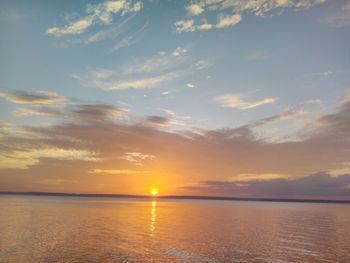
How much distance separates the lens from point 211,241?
5381 centimetres

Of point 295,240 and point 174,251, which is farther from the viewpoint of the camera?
point 295,240

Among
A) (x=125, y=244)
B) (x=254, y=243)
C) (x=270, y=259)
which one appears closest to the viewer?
(x=270, y=259)

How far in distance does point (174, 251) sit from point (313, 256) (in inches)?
761

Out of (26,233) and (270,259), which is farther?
(26,233)

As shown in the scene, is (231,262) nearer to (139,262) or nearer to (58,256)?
(139,262)

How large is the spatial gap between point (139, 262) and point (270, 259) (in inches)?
662

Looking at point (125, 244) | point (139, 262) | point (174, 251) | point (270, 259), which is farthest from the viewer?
point (125, 244)

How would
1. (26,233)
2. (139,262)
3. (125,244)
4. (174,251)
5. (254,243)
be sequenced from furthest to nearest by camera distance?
(26,233) → (254,243) → (125,244) → (174,251) → (139,262)

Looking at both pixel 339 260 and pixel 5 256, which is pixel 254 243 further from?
pixel 5 256

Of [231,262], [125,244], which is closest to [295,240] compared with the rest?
[231,262]

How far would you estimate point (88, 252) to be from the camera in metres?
41.4

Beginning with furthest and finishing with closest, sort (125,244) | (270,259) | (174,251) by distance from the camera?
1. (125,244)
2. (174,251)
3. (270,259)

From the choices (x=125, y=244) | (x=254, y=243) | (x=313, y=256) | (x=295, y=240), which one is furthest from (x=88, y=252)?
(x=295, y=240)

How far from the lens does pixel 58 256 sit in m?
38.6
